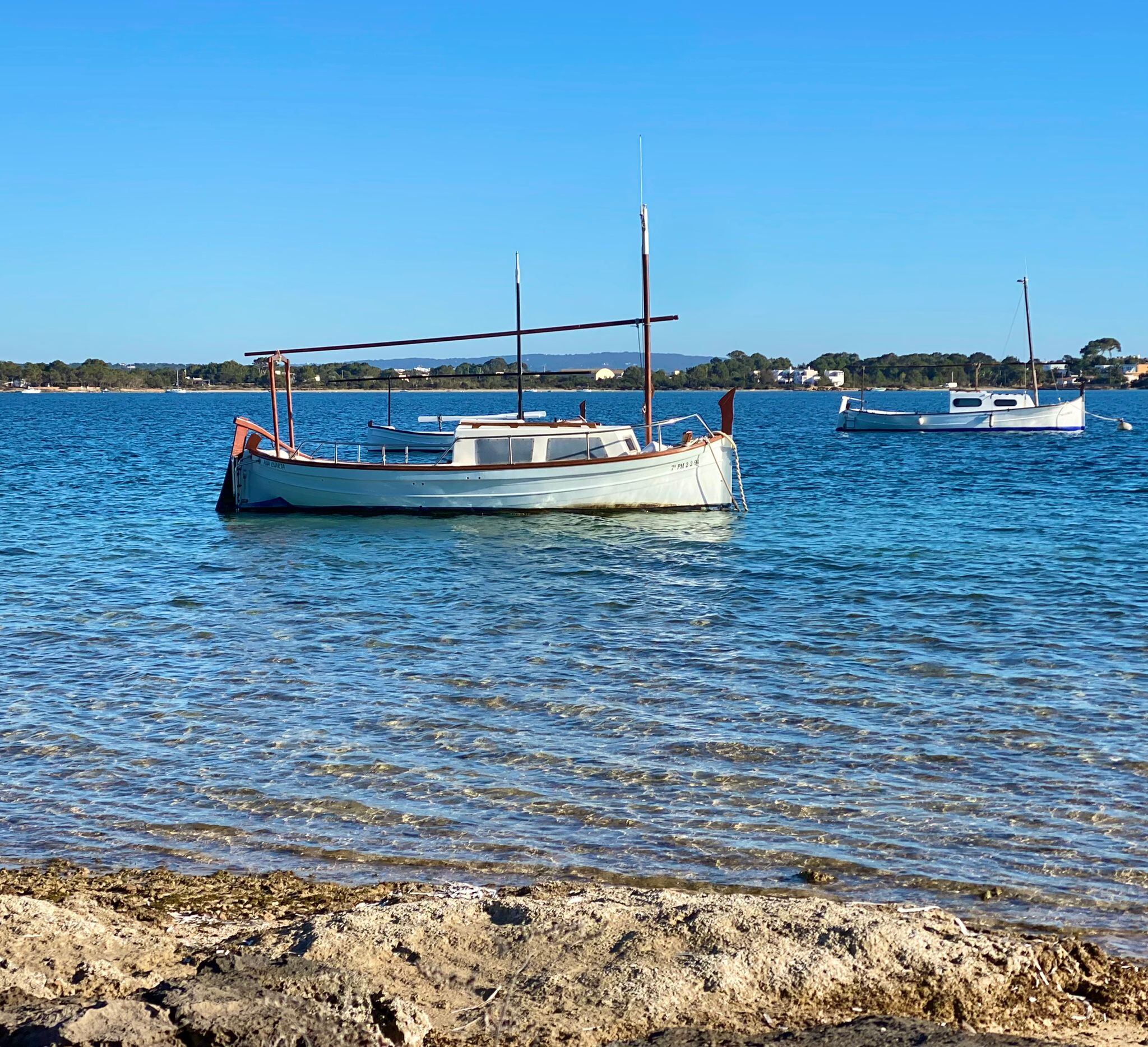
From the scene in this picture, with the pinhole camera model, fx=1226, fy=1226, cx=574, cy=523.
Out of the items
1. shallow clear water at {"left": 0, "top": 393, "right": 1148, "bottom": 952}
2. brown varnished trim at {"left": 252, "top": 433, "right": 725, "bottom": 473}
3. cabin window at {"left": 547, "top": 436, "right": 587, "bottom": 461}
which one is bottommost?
shallow clear water at {"left": 0, "top": 393, "right": 1148, "bottom": 952}

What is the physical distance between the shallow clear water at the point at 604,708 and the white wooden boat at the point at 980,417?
5365cm

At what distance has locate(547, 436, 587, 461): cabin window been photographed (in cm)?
3019

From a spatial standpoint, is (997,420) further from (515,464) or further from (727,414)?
(515,464)

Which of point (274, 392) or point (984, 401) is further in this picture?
point (984, 401)

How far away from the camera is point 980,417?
78562 mm

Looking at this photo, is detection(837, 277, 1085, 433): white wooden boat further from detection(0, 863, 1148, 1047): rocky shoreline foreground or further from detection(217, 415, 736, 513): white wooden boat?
detection(0, 863, 1148, 1047): rocky shoreline foreground

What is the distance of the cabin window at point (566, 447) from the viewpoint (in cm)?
3019

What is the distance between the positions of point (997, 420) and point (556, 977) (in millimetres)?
78269

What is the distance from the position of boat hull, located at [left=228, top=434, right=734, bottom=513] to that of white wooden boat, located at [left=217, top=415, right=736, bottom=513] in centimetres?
2

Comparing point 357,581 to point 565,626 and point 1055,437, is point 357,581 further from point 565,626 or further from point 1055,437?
point 1055,437

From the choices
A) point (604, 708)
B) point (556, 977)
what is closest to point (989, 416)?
point (604, 708)

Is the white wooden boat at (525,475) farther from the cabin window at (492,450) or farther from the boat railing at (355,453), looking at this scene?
the boat railing at (355,453)

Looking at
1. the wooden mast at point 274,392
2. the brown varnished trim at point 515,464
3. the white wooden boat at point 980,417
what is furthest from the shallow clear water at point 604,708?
the white wooden boat at point 980,417

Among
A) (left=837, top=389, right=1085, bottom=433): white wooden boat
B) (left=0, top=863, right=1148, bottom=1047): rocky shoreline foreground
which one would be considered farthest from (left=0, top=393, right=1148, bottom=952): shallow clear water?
(left=837, top=389, right=1085, bottom=433): white wooden boat
